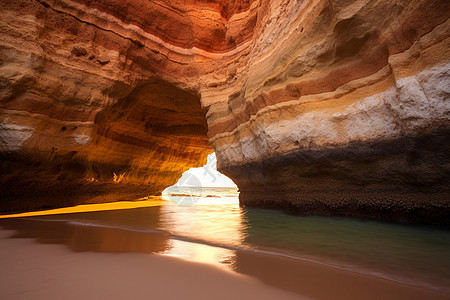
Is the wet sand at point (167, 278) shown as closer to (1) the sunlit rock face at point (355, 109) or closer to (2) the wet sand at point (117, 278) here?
(2) the wet sand at point (117, 278)

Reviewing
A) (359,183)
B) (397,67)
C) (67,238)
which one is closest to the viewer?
(67,238)

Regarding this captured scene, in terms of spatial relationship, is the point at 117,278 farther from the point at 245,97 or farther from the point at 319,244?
the point at 245,97

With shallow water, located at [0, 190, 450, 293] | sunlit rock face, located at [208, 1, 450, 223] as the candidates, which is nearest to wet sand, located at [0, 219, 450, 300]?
shallow water, located at [0, 190, 450, 293]

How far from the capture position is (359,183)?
3.64 m

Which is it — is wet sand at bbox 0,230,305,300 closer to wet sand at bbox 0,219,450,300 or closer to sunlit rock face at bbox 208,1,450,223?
wet sand at bbox 0,219,450,300

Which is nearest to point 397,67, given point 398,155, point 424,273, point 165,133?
point 398,155

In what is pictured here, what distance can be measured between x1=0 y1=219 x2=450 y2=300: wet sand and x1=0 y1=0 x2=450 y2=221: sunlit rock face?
83.2 inches

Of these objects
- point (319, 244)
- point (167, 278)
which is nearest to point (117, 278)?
point (167, 278)

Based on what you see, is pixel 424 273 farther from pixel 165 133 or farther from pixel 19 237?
pixel 165 133

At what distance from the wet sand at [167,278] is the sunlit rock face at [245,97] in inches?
83.2

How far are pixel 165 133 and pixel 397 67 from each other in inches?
349

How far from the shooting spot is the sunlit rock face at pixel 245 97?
112 inches

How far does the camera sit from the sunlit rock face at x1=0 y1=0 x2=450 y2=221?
9.37 feet

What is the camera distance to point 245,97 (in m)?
5.86
